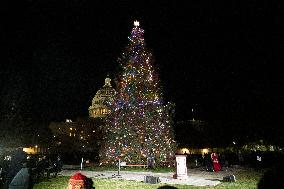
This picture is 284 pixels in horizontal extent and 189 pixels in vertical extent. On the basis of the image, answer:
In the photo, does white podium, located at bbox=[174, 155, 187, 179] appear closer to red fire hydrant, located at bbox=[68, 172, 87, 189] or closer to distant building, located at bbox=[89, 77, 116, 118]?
red fire hydrant, located at bbox=[68, 172, 87, 189]

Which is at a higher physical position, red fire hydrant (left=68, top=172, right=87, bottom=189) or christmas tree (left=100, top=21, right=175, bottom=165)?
christmas tree (left=100, top=21, right=175, bottom=165)

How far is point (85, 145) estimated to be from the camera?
9606 cm

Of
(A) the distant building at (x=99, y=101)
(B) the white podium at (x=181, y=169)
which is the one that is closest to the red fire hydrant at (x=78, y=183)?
(B) the white podium at (x=181, y=169)

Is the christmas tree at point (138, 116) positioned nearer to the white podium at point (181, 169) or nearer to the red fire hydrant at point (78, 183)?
the white podium at point (181, 169)

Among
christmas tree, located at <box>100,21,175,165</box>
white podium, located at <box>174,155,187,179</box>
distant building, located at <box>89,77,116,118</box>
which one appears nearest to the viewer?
white podium, located at <box>174,155,187,179</box>

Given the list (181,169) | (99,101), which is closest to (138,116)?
(181,169)

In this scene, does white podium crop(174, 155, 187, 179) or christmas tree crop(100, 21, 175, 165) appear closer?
white podium crop(174, 155, 187, 179)

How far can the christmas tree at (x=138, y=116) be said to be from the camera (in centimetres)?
3069

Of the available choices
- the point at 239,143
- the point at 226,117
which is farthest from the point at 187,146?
the point at 226,117

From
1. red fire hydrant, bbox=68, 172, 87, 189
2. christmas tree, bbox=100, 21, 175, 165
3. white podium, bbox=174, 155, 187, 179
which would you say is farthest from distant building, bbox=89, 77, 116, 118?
red fire hydrant, bbox=68, 172, 87, 189

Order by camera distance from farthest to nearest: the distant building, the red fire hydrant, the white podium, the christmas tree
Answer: the distant building → the christmas tree → the white podium → the red fire hydrant

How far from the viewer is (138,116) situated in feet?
102

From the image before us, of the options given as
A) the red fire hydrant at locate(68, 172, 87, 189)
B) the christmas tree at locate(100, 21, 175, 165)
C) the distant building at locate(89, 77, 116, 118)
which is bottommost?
the red fire hydrant at locate(68, 172, 87, 189)

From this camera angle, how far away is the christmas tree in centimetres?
3069
